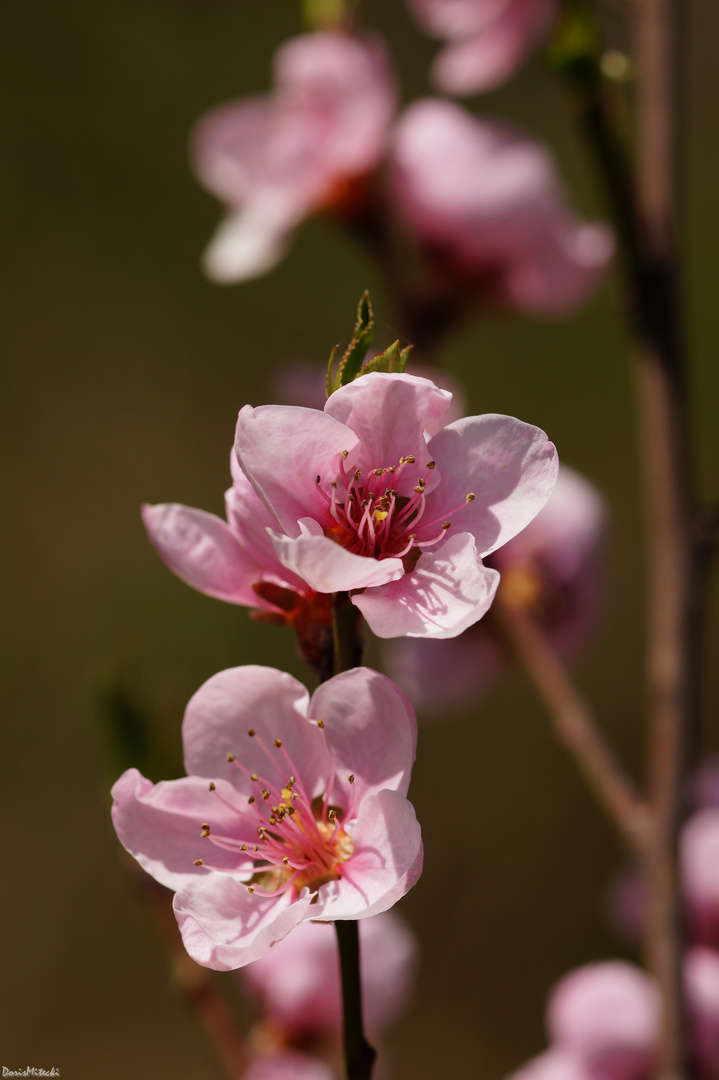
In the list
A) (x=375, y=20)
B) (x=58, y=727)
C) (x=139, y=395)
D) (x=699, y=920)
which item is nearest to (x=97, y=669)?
(x=699, y=920)

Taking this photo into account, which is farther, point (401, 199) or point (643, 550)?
point (643, 550)

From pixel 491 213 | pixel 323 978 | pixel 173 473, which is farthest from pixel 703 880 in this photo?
pixel 173 473

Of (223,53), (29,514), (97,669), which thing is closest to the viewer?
(97,669)

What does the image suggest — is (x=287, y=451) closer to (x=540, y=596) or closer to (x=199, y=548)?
(x=199, y=548)

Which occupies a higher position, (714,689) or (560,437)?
(560,437)

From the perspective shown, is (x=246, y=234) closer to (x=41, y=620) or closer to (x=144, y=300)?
(x=41, y=620)

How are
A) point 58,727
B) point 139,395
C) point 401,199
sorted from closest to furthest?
point 401,199
point 58,727
point 139,395
